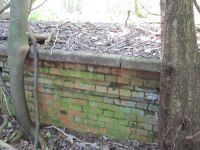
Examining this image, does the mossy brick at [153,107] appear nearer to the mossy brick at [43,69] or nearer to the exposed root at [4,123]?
the mossy brick at [43,69]

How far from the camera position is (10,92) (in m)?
4.69

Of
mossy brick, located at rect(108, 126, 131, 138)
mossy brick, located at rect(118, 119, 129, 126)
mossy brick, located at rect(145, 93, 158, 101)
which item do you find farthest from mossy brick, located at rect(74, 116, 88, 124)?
mossy brick, located at rect(145, 93, 158, 101)

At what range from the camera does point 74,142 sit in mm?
4383

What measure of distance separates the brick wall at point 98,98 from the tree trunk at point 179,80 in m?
0.54

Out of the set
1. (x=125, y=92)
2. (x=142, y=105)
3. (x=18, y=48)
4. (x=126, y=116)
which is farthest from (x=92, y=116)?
(x=18, y=48)

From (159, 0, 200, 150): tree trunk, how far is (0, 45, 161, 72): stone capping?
17.1 inches

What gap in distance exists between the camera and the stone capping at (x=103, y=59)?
152 inches

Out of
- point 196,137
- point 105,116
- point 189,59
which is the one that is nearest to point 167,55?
point 189,59

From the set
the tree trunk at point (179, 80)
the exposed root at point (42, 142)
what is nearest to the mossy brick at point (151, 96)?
the tree trunk at point (179, 80)

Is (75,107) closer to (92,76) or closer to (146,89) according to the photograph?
(92,76)

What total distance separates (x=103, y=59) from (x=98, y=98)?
536mm

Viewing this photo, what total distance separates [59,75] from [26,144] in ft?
3.20

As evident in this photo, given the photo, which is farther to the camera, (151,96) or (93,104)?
(93,104)

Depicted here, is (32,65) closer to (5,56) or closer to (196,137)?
(5,56)
